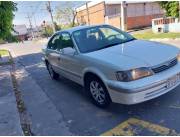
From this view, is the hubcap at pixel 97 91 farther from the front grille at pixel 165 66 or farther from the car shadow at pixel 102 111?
the front grille at pixel 165 66

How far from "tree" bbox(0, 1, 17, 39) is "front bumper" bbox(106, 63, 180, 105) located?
260 inches

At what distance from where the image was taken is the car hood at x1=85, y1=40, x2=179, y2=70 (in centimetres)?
442

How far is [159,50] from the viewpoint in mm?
4914

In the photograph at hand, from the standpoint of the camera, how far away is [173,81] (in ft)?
15.2

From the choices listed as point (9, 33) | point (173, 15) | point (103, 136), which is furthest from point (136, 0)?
point (103, 136)

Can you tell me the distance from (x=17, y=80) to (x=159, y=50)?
5.86 metres

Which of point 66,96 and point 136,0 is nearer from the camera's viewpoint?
point 66,96

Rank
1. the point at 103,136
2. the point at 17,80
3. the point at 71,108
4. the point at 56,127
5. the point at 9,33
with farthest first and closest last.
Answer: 1. the point at 9,33
2. the point at 17,80
3. the point at 71,108
4. the point at 56,127
5. the point at 103,136

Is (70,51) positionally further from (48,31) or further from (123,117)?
(48,31)

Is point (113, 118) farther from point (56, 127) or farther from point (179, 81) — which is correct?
point (179, 81)

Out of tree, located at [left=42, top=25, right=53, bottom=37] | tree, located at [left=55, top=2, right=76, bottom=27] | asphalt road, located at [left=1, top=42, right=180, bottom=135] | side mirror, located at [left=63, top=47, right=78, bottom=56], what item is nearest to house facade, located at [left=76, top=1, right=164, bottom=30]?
side mirror, located at [left=63, top=47, right=78, bottom=56]

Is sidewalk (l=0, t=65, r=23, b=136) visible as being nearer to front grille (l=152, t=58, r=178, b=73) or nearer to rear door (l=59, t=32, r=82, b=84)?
rear door (l=59, t=32, r=82, b=84)

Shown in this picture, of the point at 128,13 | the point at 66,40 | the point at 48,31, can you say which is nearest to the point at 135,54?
the point at 66,40

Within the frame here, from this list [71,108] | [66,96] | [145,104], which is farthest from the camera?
[66,96]
